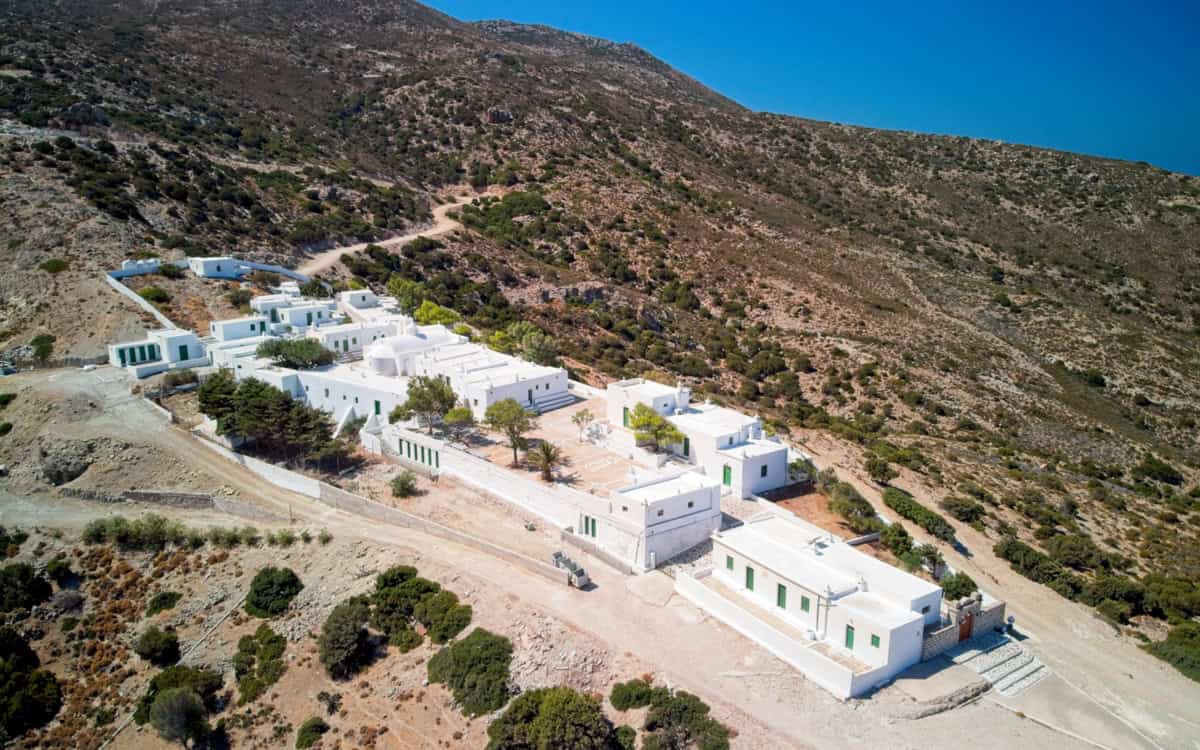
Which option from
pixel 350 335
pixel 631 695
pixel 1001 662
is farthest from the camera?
pixel 350 335

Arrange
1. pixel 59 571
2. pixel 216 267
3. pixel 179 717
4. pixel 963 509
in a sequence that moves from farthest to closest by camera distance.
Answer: pixel 216 267 → pixel 963 509 → pixel 59 571 → pixel 179 717

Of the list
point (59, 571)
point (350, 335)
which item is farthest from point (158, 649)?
point (350, 335)

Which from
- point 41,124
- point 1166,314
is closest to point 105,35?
point 41,124

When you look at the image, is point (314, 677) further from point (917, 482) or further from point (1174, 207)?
point (1174, 207)

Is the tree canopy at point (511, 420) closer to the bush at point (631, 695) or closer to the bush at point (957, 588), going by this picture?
the bush at point (631, 695)

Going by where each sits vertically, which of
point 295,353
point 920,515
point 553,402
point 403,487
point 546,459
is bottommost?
point 920,515

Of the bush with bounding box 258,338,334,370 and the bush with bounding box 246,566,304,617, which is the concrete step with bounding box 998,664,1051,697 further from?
the bush with bounding box 258,338,334,370

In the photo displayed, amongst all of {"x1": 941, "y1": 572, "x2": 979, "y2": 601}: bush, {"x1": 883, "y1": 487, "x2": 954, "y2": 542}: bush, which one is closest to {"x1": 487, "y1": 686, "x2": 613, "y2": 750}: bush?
{"x1": 941, "y1": 572, "x2": 979, "y2": 601}: bush

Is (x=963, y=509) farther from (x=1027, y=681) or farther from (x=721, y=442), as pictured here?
(x=1027, y=681)

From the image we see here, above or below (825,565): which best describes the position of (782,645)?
below
